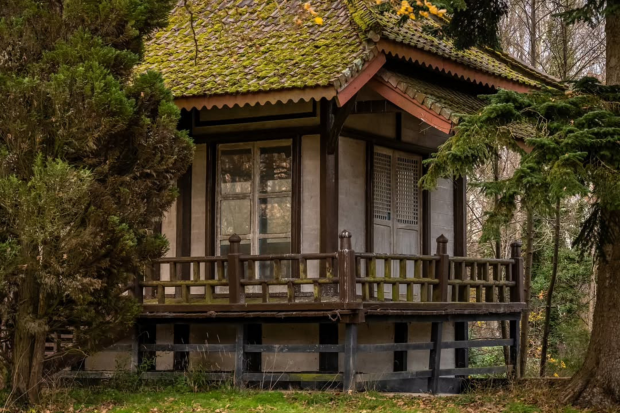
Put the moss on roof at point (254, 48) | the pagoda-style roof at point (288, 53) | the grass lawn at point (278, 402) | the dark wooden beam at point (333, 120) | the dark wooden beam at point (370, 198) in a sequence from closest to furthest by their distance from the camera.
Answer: the grass lawn at point (278, 402) < the pagoda-style roof at point (288, 53) < the moss on roof at point (254, 48) < the dark wooden beam at point (333, 120) < the dark wooden beam at point (370, 198)

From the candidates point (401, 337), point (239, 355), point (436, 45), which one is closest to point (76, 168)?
point (239, 355)

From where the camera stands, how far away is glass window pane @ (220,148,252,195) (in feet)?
51.4

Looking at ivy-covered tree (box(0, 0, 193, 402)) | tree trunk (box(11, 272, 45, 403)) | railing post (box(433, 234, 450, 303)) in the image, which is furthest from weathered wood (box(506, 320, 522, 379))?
tree trunk (box(11, 272, 45, 403))

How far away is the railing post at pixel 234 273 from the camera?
13.7 meters

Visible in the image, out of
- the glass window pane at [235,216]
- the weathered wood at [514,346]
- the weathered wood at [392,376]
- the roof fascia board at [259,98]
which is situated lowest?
the weathered wood at [392,376]

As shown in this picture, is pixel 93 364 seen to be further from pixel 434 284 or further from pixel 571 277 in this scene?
pixel 571 277

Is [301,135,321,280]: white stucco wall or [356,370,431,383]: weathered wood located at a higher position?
[301,135,321,280]: white stucco wall

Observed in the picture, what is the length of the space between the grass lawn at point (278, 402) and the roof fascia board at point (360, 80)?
399cm

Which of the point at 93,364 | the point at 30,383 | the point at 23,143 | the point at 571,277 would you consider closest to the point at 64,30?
the point at 23,143

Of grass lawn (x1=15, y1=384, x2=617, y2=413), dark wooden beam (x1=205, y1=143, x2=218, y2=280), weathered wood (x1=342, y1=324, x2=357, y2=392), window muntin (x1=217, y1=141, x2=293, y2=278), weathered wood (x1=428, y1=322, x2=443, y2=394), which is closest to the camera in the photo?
grass lawn (x1=15, y1=384, x2=617, y2=413)

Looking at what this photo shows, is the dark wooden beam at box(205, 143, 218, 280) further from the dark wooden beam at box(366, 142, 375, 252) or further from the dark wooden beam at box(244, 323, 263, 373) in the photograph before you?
the dark wooden beam at box(366, 142, 375, 252)

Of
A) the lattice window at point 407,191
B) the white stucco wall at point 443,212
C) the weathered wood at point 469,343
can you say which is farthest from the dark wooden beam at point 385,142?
the weathered wood at point 469,343

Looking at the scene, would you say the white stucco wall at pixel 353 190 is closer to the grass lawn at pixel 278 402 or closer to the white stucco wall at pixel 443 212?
the white stucco wall at pixel 443 212

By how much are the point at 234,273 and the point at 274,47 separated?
12.7 feet
